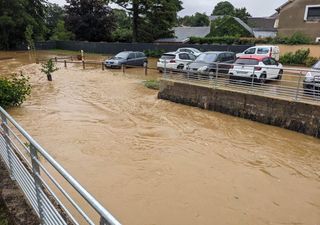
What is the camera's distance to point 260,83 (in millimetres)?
11406

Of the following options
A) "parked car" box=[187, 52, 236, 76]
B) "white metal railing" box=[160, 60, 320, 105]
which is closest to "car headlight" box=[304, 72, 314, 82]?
"white metal railing" box=[160, 60, 320, 105]

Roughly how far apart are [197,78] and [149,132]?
16.7 feet

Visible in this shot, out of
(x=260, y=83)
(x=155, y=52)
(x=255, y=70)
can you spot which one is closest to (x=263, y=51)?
(x=255, y=70)

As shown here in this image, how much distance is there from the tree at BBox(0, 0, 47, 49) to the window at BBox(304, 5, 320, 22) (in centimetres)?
3531

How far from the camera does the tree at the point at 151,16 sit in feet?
121

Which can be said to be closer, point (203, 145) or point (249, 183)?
point (249, 183)

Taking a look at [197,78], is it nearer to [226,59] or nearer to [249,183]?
[226,59]

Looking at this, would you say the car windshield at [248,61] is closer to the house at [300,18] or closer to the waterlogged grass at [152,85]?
the waterlogged grass at [152,85]

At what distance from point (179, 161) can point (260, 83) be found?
5.63 m

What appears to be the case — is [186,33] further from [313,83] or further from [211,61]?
[313,83]

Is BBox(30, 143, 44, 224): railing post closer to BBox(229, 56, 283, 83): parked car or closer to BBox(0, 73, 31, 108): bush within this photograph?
BBox(0, 73, 31, 108): bush

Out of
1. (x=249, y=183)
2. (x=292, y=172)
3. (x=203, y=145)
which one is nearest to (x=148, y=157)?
(x=203, y=145)

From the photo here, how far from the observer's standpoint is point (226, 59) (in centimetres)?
1705

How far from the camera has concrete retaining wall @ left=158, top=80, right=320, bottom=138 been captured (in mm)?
9945
